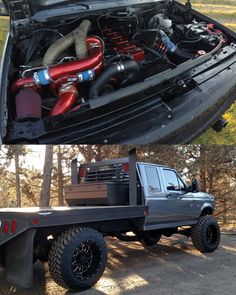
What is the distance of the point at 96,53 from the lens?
Result: 4484 mm

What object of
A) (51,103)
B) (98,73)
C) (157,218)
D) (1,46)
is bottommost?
(157,218)

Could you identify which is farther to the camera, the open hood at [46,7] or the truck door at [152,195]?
the truck door at [152,195]

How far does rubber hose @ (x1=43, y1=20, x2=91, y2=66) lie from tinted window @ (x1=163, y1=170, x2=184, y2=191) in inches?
107

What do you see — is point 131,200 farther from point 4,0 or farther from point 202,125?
point 4,0

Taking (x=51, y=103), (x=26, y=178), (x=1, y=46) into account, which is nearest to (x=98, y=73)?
(x=51, y=103)

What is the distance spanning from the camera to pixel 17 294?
429 centimetres

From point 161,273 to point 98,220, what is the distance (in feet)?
3.87

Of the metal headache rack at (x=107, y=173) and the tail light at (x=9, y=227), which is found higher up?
the metal headache rack at (x=107, y=173)

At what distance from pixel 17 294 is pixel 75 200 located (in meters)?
1.97

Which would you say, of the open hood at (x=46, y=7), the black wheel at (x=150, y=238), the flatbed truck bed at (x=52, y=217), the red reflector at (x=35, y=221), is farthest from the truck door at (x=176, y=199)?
the open hood at (x=46, y=7)

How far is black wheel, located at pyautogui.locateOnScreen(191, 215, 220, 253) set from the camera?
6621 mm

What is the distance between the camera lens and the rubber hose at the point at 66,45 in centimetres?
425

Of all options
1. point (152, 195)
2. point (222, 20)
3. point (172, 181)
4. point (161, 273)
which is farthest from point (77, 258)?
point (222, 20)

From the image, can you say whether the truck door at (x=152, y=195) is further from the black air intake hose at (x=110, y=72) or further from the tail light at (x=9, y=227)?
the tail light at (x=9, y=227)
